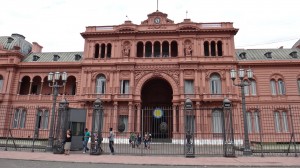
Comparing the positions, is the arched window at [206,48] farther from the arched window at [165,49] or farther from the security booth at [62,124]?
the security booth at [62,124]

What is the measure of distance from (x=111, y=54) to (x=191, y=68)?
11862 mm

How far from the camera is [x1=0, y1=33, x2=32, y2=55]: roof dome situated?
3728cm

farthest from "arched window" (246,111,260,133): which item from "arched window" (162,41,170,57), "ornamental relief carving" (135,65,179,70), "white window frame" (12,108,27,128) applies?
"white window frame" (12,108,27,128)

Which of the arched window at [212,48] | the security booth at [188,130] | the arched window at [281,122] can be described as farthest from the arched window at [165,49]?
the security booth at [188,130]

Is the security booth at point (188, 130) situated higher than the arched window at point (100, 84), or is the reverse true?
the arched window at point (100, 84)

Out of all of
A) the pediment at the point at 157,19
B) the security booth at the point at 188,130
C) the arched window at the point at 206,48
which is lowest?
the security booth at the point at 188,130

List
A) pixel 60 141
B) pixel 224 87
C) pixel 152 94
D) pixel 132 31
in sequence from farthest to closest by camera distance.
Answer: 1. pixel 152 94
2. pixel 132 31
3. pixel 224 87
4. pixel 60 141

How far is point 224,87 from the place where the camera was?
29.2 meters

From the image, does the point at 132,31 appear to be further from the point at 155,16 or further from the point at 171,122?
the point at 171,122

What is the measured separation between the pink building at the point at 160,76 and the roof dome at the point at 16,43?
323cm

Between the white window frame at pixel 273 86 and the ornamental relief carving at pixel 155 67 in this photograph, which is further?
the white window frame at pixel 273 86

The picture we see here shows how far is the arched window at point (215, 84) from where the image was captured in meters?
29.7

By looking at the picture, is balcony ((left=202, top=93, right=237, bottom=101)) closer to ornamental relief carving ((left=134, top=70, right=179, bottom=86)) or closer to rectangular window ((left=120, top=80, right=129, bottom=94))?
ornamental relief carving ((left=134, top=70, right=179, bottom=86))

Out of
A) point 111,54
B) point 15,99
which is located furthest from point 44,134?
point 111,54
